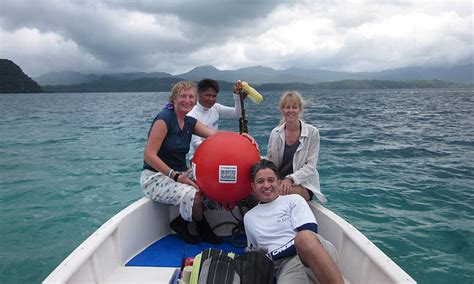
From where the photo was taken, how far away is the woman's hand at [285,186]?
11.9 feet

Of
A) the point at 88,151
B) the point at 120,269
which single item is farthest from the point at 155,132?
the point at 88,151

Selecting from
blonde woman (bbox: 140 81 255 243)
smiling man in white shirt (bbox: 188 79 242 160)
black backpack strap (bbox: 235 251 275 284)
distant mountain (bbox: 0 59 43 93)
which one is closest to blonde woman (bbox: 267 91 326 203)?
blonde woman (bbox: 140 81 255 243)

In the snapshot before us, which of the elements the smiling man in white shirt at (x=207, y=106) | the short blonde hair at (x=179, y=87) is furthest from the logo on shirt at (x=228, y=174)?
the smiling man in white shirt at (x=207, y=106)

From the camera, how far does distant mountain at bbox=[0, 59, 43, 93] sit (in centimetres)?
10592

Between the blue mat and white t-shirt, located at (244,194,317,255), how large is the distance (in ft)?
2.69

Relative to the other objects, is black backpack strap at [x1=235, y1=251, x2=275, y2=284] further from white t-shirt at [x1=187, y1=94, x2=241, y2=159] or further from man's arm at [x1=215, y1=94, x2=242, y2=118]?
man's arm at [x1=215, y1=94, x2=242, y2=118]

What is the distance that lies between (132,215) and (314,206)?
1.87m

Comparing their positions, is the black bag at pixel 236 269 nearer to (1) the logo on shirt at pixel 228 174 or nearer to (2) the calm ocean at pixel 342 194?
(1) the logo on shirt at pixel 228 174

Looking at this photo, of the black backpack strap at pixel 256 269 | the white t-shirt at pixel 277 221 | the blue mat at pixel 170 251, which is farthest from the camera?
the blue mat at pixel 170 251

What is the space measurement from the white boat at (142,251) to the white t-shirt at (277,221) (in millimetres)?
508

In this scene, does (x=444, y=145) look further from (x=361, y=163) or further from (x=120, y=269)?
(x=120, y=269)

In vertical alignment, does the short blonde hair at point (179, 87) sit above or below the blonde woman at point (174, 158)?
above

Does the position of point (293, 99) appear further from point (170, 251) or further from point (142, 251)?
point (142, 251)

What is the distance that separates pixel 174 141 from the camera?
376 centimetres
